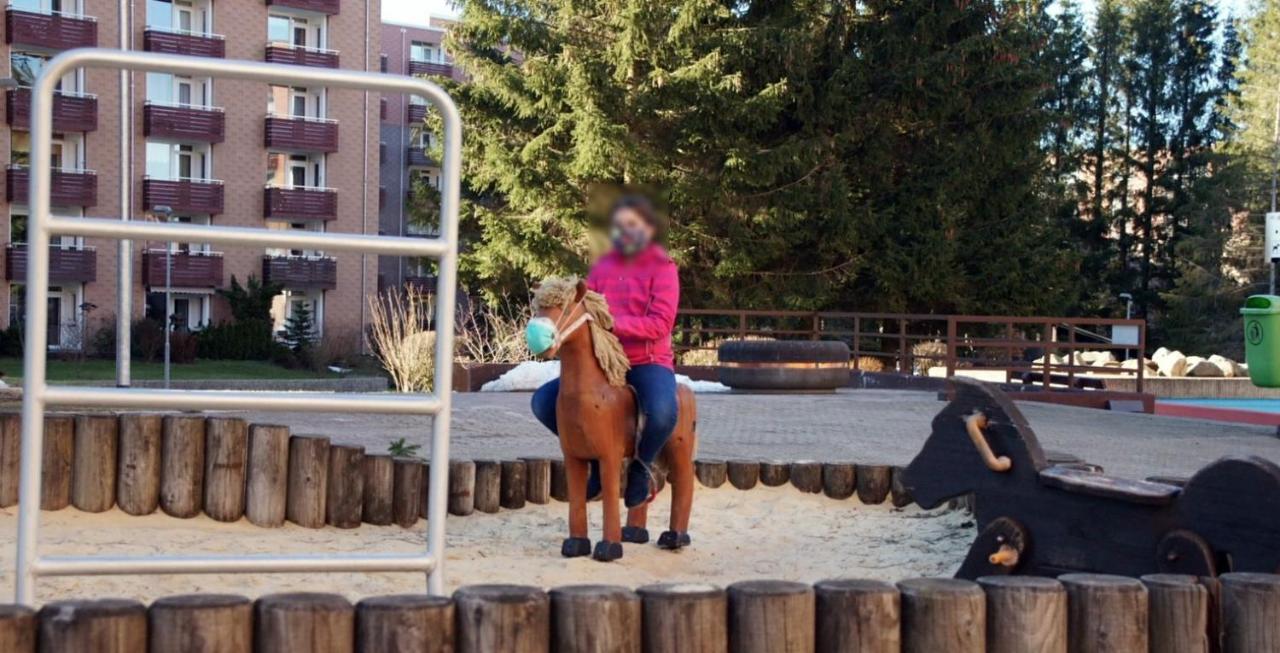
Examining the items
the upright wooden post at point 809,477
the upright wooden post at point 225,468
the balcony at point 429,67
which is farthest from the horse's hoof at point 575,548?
the balcony at point 429,67

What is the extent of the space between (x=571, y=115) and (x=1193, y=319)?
26.4 m

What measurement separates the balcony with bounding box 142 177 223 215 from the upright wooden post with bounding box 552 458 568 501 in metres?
39.1

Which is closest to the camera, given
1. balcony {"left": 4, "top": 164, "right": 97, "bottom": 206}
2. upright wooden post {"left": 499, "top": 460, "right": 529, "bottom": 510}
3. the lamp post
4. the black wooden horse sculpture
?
the black wooden horse sculpture

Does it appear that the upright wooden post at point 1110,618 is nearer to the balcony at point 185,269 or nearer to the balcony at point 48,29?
the balcony at point 185,269

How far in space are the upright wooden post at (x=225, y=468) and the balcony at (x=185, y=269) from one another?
39.0 metres

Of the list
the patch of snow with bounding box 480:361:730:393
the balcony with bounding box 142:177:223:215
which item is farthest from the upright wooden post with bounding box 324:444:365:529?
the balcony with bounding box 142:177:223:215

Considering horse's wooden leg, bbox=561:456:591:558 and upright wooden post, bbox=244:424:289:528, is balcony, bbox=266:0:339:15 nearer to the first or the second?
upright wooden post, bbox=244:424:289:528

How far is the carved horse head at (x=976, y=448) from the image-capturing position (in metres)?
5.17

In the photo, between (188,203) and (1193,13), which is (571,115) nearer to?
(188,203)

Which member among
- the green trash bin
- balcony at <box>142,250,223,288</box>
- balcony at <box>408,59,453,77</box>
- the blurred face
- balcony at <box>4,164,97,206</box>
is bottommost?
the green trash bin

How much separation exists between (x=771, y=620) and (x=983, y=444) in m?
1.89

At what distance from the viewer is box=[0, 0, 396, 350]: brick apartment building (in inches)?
1678

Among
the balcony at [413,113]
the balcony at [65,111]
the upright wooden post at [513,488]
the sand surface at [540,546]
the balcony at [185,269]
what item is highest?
the balcony at [413,113]

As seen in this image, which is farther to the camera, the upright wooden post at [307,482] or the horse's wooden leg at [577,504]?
→ the upright wooden post at [307,482]
